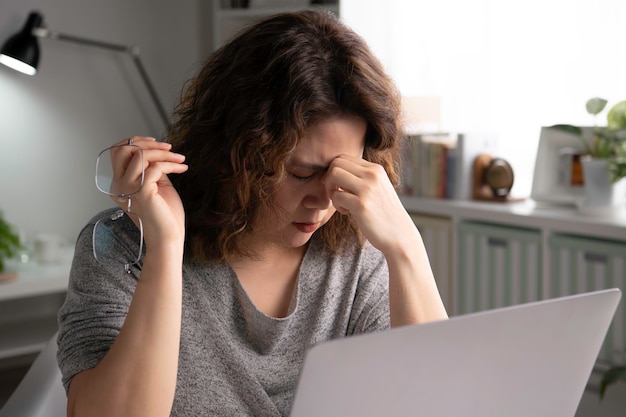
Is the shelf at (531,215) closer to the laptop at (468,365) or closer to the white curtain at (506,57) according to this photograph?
the white curtain at (506,57)

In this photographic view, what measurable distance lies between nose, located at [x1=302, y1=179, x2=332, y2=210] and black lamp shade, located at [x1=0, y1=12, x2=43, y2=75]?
231 cm

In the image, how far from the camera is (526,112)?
3027 millimetres

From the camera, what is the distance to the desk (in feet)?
9.70

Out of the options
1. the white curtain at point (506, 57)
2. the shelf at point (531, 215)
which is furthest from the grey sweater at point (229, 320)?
the white curtain at point (506, 57)

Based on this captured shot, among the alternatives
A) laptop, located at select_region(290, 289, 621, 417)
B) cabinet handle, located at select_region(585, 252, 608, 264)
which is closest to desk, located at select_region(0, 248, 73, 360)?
cabinet handle, located at select_region(585, 252, 608, 264)

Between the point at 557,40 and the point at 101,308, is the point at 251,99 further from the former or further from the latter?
the point at 557,40

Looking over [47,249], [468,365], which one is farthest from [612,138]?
[47,249]

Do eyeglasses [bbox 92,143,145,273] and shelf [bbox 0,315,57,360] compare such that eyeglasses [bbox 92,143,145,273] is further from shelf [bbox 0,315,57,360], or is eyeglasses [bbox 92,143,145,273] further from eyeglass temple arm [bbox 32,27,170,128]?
eyeglass temple arm [bbox 32,27,170,128]

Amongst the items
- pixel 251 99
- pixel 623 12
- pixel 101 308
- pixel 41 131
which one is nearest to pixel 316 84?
pixel 251 99

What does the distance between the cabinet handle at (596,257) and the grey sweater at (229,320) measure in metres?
1.28

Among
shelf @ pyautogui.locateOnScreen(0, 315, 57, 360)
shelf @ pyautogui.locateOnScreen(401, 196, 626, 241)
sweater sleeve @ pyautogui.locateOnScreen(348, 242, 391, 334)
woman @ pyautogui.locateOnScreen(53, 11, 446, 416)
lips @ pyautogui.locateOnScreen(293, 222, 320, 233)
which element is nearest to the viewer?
woman @ pyautogui.locateOnScreen(53, 11, 446, 416)

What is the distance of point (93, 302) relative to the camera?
1161 millimetres

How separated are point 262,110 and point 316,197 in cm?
14

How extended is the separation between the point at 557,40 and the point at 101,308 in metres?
2.17
